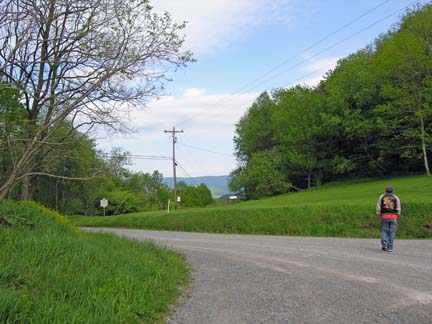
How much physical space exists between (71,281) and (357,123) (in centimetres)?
→ 5025

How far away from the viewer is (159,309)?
20.0 feet

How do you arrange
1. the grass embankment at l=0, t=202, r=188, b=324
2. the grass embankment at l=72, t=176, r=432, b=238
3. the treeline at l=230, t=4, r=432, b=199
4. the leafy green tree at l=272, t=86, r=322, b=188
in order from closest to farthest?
1. the grass embankment at l=0, t=202, r=188, b=324
2. the grass embankment at l=72, t=176, r=432, b=238
3. the treeline at l=230, t=4, r=432, b=199
4. the leafy green tree at l=272, t=86, r=322, b=188

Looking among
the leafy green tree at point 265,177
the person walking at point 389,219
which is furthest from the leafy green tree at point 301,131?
the person walking at point 389,219

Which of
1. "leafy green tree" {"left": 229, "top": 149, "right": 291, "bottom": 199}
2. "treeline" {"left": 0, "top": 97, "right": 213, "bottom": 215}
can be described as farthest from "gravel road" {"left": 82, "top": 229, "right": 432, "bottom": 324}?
"leafy green tree" {"left": 229, "top": 149, "right": 291, "bottom": 199}

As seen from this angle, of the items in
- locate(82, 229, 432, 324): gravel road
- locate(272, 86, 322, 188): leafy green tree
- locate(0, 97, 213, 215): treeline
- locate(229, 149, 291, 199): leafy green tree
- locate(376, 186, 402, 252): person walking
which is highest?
locate(272, 86, 322, 188): leafy green tree

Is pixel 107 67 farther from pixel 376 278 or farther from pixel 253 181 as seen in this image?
pixel 253 181

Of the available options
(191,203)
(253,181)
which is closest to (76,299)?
(253,181)

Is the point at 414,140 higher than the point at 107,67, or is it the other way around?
the point at 414,140

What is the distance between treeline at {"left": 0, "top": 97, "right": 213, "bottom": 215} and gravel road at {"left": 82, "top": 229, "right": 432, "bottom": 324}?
3.92m

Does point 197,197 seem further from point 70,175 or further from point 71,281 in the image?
point 71,281

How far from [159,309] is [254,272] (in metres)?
3.73

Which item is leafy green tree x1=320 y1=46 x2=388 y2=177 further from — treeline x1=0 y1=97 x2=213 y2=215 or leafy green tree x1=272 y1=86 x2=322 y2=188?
treeline x1=0 y1=97 x2=213 y2=215

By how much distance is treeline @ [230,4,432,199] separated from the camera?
4428 cm

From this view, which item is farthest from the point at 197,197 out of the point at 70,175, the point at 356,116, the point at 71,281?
the point at 71,281
